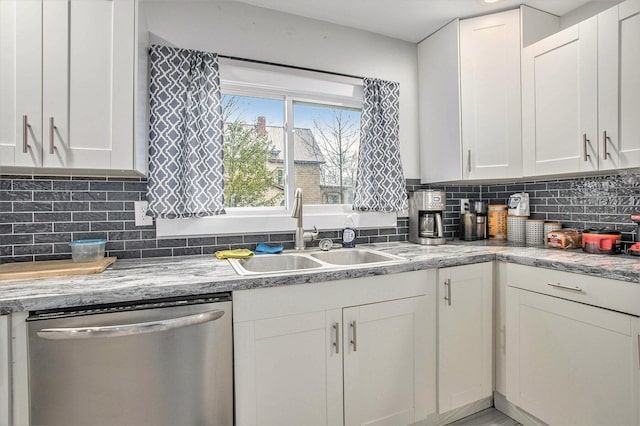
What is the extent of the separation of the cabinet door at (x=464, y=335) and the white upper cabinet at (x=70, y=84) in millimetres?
1720

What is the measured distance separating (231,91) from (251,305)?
4.41ft

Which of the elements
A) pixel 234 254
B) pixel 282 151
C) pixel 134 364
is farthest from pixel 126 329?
pixel 282 151

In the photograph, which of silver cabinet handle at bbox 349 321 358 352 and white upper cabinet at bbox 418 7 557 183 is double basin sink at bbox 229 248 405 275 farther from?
white upper cabinet at bbox 418 7 557 183

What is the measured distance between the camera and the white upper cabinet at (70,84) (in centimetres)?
130

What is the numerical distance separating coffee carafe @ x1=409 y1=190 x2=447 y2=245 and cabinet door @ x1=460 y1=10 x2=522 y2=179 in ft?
0.82

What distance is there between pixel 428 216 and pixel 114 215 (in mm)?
1930

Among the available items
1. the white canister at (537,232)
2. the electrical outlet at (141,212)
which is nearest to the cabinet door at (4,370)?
the electrical outlet at (141,212)

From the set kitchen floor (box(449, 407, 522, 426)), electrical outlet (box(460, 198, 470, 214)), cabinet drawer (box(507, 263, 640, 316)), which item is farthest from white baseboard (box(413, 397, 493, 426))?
electrical outlet (box(460, 198, 470, 214))

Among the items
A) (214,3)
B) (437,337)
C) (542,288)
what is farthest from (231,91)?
(542,288)

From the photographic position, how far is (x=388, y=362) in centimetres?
160

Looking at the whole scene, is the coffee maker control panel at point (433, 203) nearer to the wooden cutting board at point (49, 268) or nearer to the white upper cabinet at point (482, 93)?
the white upper cabinet at point (482, 93)

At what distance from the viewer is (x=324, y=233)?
2199mm

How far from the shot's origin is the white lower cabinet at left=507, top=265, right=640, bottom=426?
1.37m

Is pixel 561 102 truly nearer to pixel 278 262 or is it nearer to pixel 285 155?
pixel 285 155
